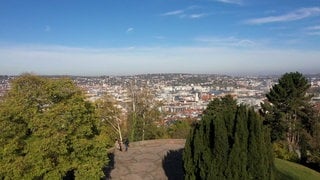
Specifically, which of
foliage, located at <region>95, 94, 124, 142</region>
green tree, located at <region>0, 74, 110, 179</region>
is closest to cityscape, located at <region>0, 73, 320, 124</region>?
foliage, located at <region>95, 94, 124, 142</region>

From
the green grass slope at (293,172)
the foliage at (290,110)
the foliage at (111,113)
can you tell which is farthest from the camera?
the foliage at (290,110)

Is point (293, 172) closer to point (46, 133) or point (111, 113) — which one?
point (111, 113)

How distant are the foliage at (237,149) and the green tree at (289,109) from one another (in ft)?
43.7

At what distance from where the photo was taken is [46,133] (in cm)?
1251

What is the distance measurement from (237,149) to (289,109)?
49.7 ft

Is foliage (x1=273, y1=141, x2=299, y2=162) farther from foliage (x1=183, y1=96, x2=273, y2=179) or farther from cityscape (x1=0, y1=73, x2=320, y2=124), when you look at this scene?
foliage (x1=183, y1=96, x2=273, y2=179)

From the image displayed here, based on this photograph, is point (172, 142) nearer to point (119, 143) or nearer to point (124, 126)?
point (119, 143)

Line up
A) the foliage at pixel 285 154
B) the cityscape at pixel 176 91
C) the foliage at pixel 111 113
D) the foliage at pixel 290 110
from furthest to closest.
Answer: the cityscape at pixel 176 91 < the foliage at pixel 290 110 < the foliage at pixel 111 113 < the foliage at pixel 285 154

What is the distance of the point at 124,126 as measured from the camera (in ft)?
86.1

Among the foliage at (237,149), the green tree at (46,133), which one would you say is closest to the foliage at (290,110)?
the foliage at (237,149)

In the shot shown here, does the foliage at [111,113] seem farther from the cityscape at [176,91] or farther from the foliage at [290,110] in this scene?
the foliage at [290,110]

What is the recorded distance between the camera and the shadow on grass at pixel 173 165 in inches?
648

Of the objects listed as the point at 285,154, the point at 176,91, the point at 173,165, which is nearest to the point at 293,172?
the point at 285,154

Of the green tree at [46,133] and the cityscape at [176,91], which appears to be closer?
the green tree at [46,133]
